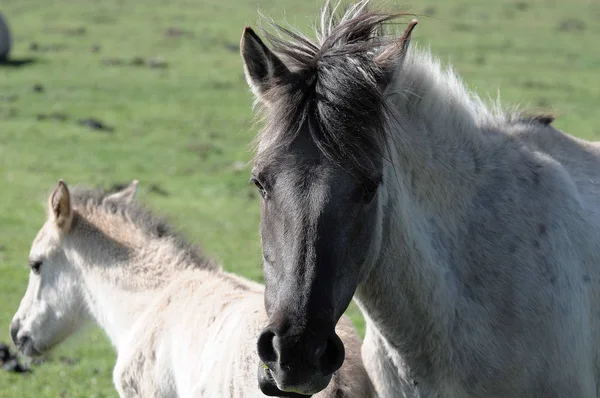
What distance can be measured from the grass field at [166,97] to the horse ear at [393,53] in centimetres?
68

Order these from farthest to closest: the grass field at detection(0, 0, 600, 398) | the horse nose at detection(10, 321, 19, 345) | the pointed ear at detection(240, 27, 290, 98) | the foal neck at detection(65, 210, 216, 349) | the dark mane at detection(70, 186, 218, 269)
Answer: the grass field at detection(0, 0, 600, 398)
the horse nose at detection(10, 321, 19, 345)
the dark mane at detection(70, 186, 218, 269)
the foal neck at detection(65, 210, 216, 349)
the pointed ear at detection(240, 27, 290, 98)

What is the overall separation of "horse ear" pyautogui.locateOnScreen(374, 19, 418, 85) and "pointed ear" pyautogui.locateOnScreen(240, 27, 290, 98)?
41cm

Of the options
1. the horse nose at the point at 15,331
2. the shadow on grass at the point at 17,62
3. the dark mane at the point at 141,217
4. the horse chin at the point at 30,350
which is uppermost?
the dark mane at the point at 141,217

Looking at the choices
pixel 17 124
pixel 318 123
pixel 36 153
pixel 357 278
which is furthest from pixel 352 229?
pixel 17 124

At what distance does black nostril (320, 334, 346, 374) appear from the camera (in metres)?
3.61

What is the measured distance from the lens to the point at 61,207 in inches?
276

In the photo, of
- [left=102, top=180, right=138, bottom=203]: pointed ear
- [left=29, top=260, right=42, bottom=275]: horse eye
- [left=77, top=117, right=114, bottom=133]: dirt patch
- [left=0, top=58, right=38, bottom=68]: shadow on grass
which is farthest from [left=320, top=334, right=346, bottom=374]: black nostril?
[left=0, top=58, right=38, bottom=68]: shadow on grass

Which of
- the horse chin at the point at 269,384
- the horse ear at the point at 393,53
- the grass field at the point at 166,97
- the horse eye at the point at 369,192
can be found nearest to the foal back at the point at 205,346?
→ the horse chin at the point at 269,384

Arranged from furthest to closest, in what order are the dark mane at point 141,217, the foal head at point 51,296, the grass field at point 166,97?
the grass field at point 166,97 → the foal head at point 51,296 → the dark mane at point 141,217

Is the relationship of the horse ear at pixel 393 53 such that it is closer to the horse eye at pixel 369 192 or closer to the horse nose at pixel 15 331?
the horse eye at pixel 369 192

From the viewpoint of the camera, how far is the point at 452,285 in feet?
14.0

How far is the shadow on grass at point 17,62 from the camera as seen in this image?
25.1 meters

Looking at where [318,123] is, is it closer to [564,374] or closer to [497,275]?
[497,275]

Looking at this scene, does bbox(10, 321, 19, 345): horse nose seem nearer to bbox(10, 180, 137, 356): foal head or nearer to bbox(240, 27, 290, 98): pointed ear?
bbox(10, 180, 137, 356): foal head
